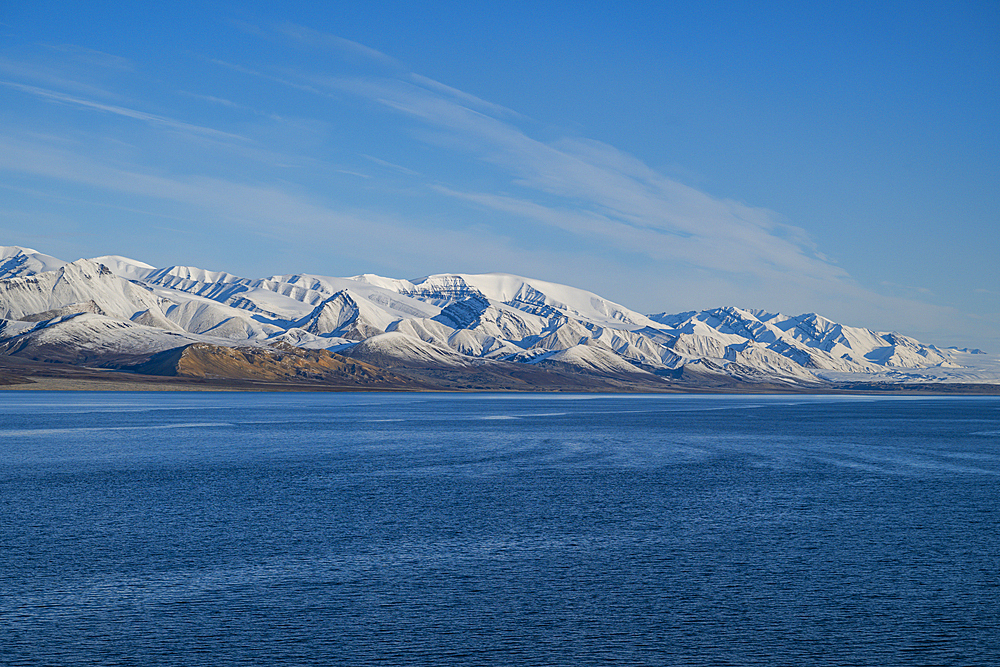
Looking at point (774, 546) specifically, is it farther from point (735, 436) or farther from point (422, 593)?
point (735, 436)

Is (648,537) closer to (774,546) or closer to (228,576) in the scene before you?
(774,546)

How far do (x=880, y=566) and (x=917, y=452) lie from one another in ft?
163

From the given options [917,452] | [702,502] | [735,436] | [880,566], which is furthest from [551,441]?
[880,566]

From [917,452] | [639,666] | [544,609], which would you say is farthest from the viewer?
[917,452]

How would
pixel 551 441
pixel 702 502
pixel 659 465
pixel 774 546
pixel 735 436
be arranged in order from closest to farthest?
pixel 774 546
pixel 702 502
pixel 659 465
pixel 551 441
pixel 735 436

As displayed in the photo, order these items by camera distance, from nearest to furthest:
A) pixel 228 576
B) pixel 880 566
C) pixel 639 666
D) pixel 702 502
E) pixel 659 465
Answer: pixel 639 666 → pixel 228 576 → pixel 880 566 → pixel 702 502 → pixel 659 465

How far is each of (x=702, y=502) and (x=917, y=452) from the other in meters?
39.2

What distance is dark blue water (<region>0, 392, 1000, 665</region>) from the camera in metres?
20.7

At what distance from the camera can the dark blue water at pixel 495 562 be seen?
20.7 m

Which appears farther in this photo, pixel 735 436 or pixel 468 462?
pixel 735 436

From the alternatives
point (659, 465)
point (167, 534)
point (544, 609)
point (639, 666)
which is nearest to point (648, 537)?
point (544, 609)

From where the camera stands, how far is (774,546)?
32500 millimetres

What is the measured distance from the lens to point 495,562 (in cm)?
2939

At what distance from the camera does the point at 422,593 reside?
25234 millimetres
